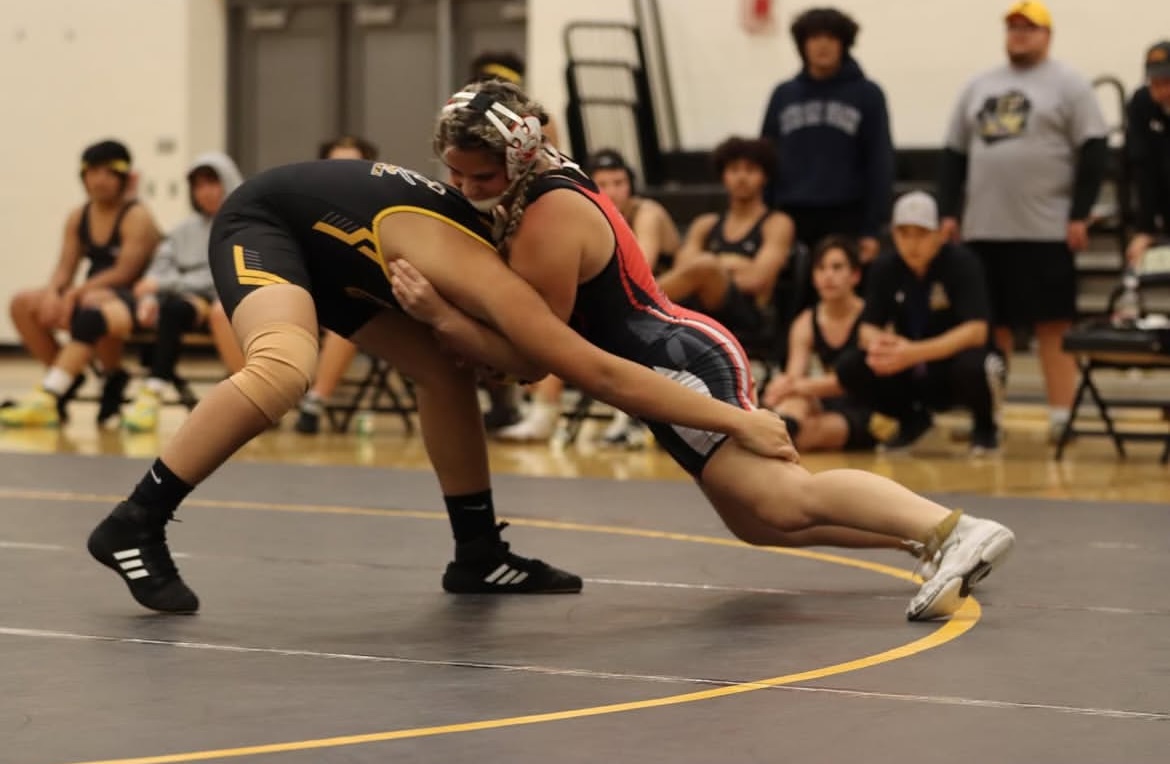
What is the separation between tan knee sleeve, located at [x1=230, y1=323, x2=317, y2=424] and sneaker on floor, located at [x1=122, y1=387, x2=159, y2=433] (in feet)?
16.3

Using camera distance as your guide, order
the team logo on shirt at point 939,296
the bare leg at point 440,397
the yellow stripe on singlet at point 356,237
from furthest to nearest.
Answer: the team logo on shirt at point 939,296 → the bare leg at point 440,397 → the yellow stripe on singlet at point 356,237

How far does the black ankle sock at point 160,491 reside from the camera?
354 cm

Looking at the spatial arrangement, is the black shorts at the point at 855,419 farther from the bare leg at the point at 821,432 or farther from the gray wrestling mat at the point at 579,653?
the gray wrestling mat at the point at 579,653

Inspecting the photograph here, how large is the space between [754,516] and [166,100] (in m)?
11.0

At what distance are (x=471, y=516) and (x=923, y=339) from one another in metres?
3.90

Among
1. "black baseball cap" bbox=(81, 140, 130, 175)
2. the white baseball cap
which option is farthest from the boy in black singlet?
"black baseball cap" bbox=(81, 140, 130, 175)

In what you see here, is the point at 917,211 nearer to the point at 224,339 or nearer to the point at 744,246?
the point at 744,246

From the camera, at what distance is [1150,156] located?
7938mm

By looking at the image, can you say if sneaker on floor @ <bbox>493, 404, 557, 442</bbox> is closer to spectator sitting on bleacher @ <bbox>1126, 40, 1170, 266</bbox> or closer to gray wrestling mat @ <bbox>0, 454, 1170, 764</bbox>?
spectator sitting on bleacher @ <bbox>1126, 40, 1170, 266</bbox>

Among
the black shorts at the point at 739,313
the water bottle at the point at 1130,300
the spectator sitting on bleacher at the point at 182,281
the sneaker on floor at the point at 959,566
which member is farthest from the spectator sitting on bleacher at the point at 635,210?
the sneaker on floor at the point at 959,566

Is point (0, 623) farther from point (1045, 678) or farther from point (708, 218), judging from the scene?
point (708, 218)

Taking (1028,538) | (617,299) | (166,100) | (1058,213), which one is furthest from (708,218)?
(166,100)

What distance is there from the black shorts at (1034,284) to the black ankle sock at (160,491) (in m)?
5.12

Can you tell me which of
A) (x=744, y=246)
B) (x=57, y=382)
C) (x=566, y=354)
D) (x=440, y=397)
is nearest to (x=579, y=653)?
(x=566, y=354)
